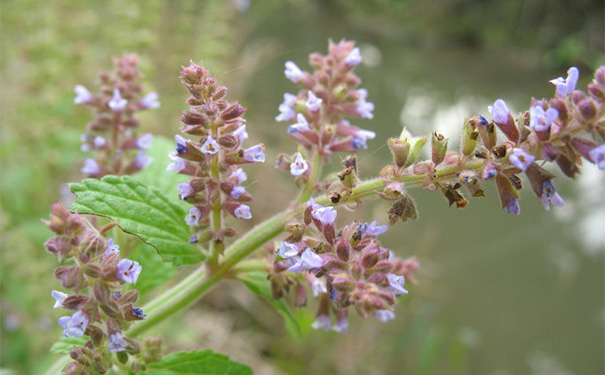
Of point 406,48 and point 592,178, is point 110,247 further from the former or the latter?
point 406,48

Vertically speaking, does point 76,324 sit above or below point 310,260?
below

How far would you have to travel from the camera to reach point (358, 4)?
16812mm

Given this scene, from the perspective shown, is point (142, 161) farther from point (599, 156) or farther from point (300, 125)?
point (599, 156)

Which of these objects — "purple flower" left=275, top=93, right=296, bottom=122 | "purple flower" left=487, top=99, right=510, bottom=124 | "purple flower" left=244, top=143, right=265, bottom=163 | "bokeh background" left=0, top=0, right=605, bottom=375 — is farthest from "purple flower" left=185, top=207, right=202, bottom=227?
"bokeh background" left=0, top=0, right=605, bottom=375

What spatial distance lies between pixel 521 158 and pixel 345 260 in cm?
52

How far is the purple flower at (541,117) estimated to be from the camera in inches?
53.3

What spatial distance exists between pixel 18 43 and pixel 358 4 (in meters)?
13.0

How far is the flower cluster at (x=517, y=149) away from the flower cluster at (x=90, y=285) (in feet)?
2.45

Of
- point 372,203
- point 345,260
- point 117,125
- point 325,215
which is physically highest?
point 372,203

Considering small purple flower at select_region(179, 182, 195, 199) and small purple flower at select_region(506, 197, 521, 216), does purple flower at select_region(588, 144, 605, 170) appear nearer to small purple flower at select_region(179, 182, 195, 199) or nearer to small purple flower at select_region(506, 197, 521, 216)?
small purple flower at select_region(506, 197, 521, 216)

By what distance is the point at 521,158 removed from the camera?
4.62ft

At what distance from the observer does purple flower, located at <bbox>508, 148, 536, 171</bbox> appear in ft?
4.50

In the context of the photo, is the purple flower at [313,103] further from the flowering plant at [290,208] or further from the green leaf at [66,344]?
the green leaf at [66,344]

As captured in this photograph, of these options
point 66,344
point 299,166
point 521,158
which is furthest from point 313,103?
point 66,344
